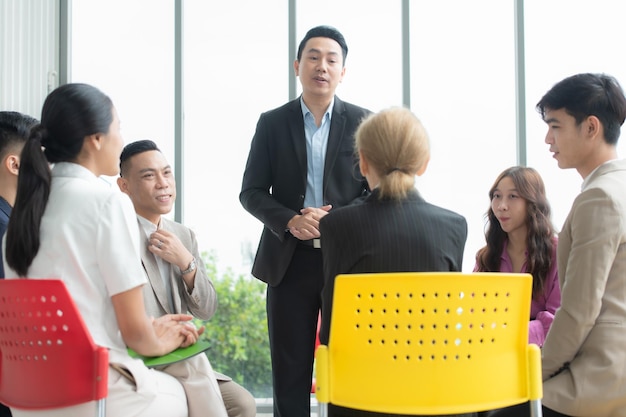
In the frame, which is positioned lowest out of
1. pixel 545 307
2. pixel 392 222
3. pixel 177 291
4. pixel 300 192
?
pixel 545 307

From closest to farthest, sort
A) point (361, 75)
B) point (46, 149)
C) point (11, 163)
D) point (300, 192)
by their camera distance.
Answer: point (46, 149)
point (11, 163)
point (300, 192)
point (361, 75)

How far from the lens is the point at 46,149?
2.01m

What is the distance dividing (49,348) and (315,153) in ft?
5.29

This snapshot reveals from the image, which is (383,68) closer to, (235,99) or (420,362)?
(235,99)

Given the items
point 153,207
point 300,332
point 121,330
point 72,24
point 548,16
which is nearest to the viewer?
point 121,330

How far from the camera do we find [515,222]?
10.1 ft

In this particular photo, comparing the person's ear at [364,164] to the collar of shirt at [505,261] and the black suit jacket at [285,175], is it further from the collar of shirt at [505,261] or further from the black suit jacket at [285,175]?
the collar of shirt at [505,261]

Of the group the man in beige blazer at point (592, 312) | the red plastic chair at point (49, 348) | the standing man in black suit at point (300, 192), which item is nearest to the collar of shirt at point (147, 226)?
the standing man in black suit at point (300, 192)

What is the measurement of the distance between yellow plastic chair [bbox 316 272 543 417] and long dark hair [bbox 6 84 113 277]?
83 centimetres

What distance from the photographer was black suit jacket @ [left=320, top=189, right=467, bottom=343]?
1.90 metres

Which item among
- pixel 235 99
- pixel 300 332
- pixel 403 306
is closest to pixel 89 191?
pixel 403 306

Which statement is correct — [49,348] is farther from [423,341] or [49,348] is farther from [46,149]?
[423,341]

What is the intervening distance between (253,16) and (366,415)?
3327mm

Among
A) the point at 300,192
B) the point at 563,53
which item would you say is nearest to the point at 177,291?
the point at 300,192
